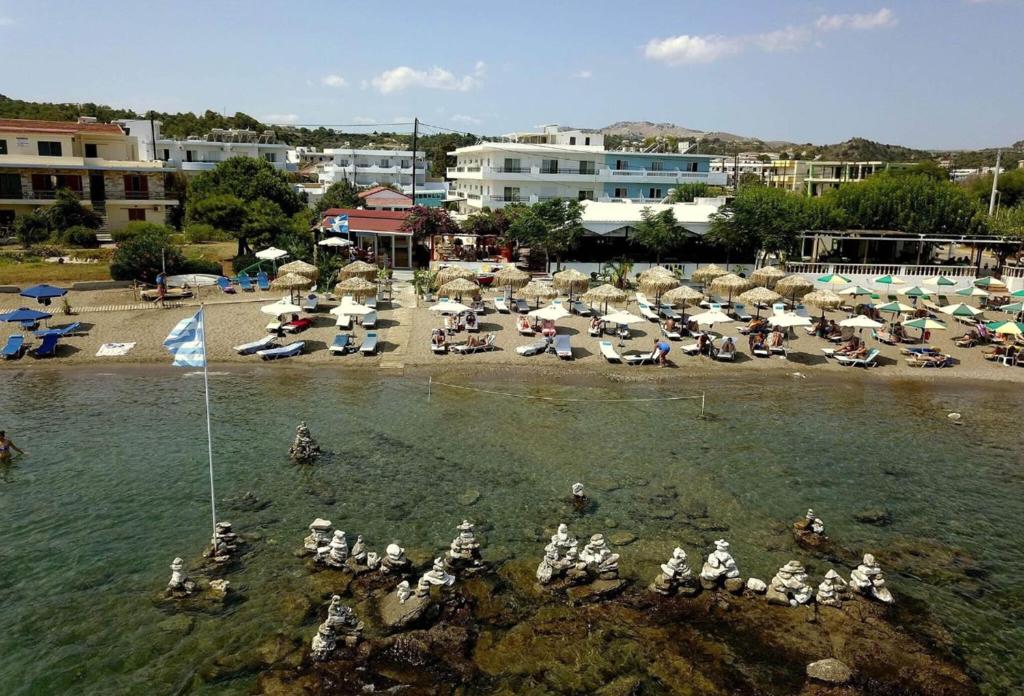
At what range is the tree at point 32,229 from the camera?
4319 centimetres

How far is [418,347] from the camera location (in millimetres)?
28609

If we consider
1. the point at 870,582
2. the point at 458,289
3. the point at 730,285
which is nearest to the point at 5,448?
the point at 458,289

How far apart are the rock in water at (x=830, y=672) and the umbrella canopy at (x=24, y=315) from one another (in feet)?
94.3

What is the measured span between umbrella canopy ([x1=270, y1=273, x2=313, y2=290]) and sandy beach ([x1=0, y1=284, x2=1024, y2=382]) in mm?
1577

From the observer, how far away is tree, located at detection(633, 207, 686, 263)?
131ft

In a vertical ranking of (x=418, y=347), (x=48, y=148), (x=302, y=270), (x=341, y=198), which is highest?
(x=48, y=148)

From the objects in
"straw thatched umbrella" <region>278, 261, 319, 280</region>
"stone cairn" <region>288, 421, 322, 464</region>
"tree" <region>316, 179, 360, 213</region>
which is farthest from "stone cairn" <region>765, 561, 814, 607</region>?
"tree" <region>316, 179, 360, 213</region>

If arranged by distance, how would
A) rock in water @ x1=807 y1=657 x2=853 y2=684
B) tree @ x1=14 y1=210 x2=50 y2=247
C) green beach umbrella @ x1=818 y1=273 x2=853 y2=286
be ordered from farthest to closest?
tree @ x1=14 y1=210 x2=50 y2=247
green beach umbrella @ x1=818 y1=273 x2=853 y2=286
rock in water @ x1=807 y1=657 x2=853 y2=684

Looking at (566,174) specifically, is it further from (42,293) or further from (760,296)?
(42,293)

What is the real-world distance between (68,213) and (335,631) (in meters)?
43.9

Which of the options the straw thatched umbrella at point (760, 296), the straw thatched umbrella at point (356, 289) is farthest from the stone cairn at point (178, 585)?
the straw thatched umbrella at point (760, 296)

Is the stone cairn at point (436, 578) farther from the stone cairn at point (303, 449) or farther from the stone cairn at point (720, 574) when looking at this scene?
the stone cairn at point (303, 449)

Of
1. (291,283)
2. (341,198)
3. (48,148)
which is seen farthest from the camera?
(341,198)

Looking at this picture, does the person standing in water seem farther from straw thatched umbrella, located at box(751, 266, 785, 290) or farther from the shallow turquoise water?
straw thatched umbrella, located at box(751, 266, 785, 290)
